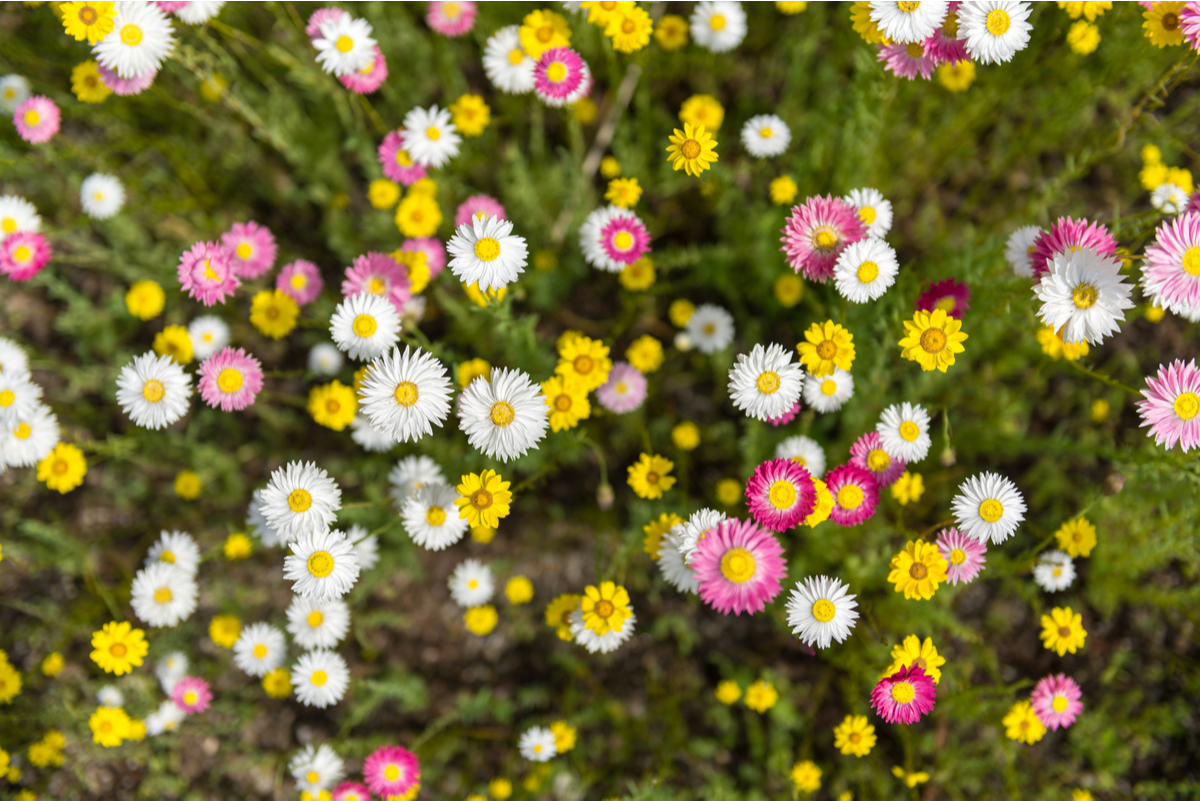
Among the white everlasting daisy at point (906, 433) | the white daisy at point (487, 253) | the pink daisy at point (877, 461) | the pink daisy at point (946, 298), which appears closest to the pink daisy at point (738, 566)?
the pink daisy at point (877, 461)

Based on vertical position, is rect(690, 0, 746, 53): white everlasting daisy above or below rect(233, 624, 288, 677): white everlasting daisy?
above

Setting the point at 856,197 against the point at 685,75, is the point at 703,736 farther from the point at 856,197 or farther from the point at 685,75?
the point at 685,75

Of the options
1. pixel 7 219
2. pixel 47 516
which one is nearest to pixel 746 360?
pixel 7 219

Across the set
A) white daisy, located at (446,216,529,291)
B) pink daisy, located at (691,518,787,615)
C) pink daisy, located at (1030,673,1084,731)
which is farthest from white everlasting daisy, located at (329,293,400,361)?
pink daisy, located at (1030,673,1084,731)

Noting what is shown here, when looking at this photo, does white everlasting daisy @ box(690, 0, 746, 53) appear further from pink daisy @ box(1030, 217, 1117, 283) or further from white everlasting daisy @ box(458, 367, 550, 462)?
white everlasting daisy @ box(458, 367, 550, 462)

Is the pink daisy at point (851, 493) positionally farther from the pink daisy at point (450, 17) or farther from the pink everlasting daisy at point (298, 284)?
the pink daisy at point (450, 17)

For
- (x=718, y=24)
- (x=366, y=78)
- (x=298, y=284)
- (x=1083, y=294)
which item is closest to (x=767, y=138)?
(x=718, y=24)
